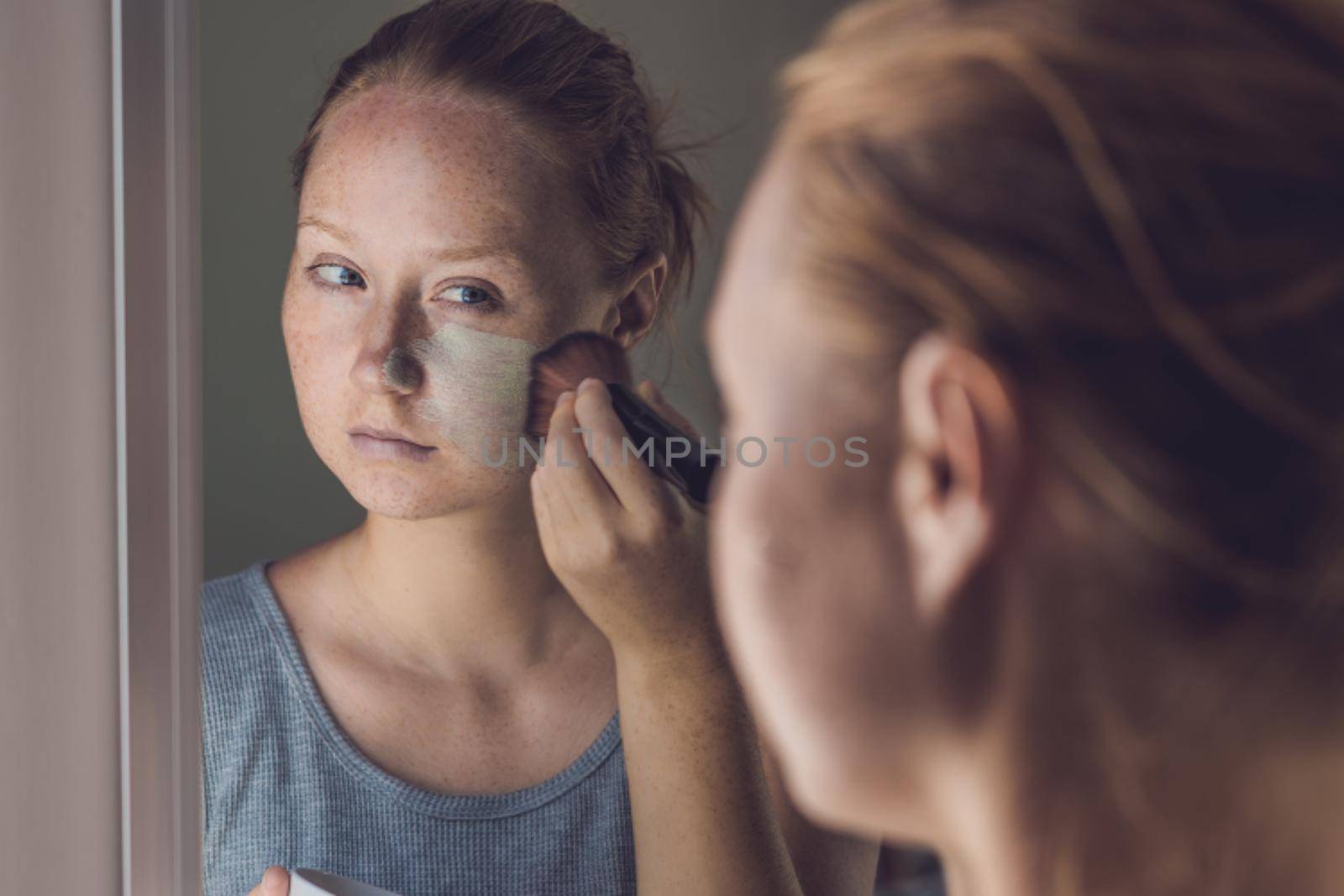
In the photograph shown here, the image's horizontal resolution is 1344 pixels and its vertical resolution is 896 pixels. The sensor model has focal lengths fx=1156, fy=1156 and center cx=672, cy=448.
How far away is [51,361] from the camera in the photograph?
1.82 ft

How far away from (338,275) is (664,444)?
0.55ft

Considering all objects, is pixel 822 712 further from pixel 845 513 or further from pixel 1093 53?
pixel 1093 53

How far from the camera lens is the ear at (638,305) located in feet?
1.66

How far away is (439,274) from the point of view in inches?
19.5

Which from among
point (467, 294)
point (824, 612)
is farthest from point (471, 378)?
point (824, 612)

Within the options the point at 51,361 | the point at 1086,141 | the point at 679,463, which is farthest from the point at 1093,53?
the point at 51,361

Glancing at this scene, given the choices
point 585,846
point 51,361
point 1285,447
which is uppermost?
point 1285,447

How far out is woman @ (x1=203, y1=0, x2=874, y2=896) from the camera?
1.63 feet

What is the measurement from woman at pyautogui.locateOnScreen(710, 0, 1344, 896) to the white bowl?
0.28 metres

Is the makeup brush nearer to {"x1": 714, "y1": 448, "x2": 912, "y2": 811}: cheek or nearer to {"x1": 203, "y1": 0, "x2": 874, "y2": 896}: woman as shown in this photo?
{"x1": 203, "y1": 0, "x2": 874, "y2": 896}: woman

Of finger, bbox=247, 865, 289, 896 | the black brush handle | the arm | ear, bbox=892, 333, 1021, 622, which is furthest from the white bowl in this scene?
ear, bbox=892, 333, 1021, 622

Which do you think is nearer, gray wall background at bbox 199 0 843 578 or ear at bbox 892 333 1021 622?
ear at bbox 892 333 1021 622

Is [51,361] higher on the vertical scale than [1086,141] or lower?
lower

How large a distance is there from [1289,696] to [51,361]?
1.75 ft
